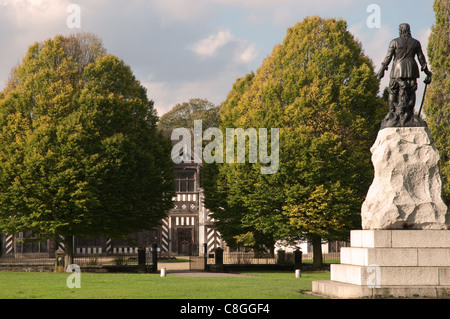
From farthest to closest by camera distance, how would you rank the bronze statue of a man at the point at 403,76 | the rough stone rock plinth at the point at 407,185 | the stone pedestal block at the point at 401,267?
the bronze statue of a man at the point at 403,76, the rough stone rock plinth at the point at 407,185, the stone pedestal block at the point at 401,267

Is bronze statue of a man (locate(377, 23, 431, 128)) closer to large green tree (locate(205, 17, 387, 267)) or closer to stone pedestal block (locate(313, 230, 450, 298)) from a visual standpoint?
stone pedestal block (locate(313, 230, 450, 298))

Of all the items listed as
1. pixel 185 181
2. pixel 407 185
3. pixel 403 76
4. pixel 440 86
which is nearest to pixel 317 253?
pixel 440 86

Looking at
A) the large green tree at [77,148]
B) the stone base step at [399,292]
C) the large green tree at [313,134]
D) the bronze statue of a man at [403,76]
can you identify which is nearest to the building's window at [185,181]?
the large green tree at [77,148]

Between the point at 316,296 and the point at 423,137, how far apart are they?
5.24m

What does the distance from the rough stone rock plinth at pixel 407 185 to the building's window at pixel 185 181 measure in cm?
3600

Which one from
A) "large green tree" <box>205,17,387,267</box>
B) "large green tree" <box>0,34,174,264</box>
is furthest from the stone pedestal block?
"large green tree" <box>0,34,174,264</box>

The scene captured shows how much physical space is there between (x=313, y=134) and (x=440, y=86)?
29.0 ft

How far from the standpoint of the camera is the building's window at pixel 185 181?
171 feet

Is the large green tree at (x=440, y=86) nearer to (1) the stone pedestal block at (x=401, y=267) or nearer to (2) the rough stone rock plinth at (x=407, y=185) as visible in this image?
(2) the rough stone rock plinth at (x=407, y=185)

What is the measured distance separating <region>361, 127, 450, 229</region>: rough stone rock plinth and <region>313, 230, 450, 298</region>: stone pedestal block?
43 centimetres

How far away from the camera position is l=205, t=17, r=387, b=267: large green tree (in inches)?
1205

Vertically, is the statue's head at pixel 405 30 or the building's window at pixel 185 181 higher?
the statue's head at pixel 405 30

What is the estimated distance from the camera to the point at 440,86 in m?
34.8

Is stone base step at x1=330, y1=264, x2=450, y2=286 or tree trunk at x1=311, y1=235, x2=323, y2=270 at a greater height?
stone base step at x1=330, y1=264, x2=450, y2=286
